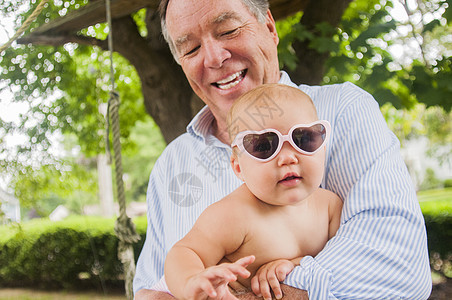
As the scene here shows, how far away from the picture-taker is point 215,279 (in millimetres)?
571

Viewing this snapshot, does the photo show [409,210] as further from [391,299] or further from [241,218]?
[241,218]

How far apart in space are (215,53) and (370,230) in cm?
48

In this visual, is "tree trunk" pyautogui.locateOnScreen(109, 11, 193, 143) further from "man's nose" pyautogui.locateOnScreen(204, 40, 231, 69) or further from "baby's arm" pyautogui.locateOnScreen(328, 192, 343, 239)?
"baby's arm" pyautogui.locateOnScreen(328, 192, 343, 239)

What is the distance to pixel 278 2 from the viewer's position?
5.97 feet

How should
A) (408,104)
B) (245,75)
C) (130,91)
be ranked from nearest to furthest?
1. (245,75)
2. (408,104)
3. (130,91)

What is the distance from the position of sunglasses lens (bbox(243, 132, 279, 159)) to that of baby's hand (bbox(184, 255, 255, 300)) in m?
0.18

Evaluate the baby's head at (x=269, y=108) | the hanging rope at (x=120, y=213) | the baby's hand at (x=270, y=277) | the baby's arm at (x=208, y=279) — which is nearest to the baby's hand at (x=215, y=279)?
the baby's arm at (x=208, y=279)

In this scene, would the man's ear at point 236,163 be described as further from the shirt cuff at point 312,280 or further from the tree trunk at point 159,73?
the tree trunk at point 159,73

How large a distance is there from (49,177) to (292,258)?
1.58m

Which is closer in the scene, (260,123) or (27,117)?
(260,123)

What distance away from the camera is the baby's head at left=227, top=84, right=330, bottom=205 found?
2.28 feet

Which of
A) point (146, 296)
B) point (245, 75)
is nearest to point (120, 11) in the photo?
point (245, 75)

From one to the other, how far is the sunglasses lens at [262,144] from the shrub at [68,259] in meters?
3.92

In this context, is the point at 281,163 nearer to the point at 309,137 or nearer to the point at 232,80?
the point at 309,137
